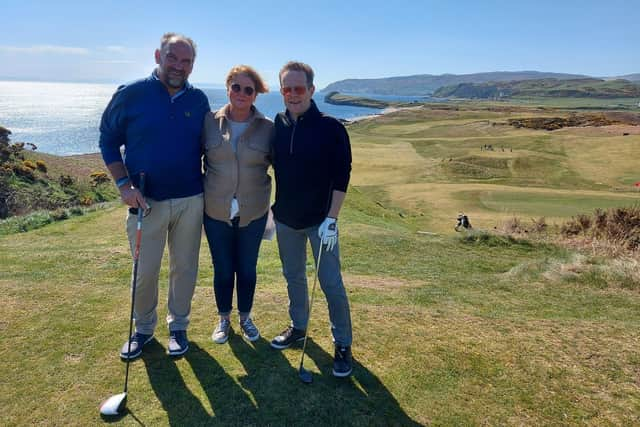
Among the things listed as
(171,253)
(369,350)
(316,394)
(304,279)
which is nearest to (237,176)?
(171,253)

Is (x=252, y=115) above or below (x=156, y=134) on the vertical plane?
above

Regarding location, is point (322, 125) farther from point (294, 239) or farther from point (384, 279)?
point (384, 279)

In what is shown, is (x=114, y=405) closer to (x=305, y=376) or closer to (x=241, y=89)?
(x=305, y=376)

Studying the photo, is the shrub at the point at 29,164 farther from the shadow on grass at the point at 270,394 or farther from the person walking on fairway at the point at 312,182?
the person walking on fairway at the point at 312,182

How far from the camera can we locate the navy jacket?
4.05 meters

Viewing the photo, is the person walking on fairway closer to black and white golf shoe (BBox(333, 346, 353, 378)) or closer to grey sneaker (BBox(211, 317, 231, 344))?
black and white golf shoe (BBox(333, 346, 353, 378))

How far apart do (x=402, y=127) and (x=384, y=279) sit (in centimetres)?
8387

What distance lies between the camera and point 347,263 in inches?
373

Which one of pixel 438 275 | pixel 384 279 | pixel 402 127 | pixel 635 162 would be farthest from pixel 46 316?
pixel 402 127

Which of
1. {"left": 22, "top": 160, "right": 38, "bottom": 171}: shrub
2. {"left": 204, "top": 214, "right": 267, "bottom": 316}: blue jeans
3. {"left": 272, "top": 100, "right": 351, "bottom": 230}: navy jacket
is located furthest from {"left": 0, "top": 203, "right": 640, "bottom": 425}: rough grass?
{"left": 22, "top": 160, "right": 38, "bottom": 171}: shrub

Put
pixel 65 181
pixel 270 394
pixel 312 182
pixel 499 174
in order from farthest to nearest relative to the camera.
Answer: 1. pixel 499 174
2. pixel 65 181
3. pixel 312 182
4. pixel 270 394

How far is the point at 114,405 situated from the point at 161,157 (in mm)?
2073

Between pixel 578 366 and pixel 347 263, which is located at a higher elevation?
pixel 578 366

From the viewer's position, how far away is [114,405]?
3.59 meters
